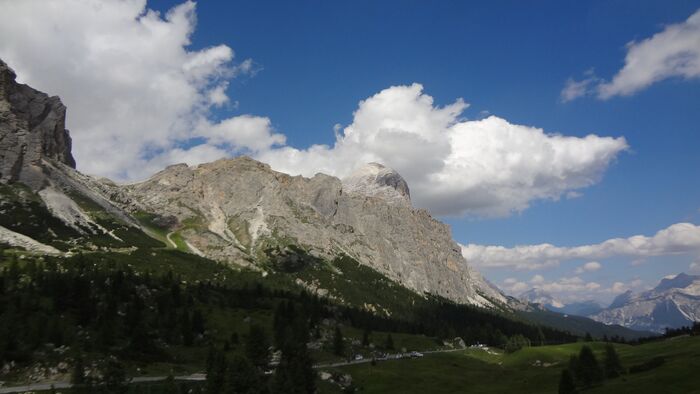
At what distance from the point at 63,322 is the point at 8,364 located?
35419 millimetres

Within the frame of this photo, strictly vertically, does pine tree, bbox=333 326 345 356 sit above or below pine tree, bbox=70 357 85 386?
above

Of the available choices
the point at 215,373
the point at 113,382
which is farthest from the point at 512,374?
the point at 113,382

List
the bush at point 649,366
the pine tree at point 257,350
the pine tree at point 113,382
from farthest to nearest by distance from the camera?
the pine tree at point 257,350 < the bush at point 649,366 < the pine tree at point 113,382

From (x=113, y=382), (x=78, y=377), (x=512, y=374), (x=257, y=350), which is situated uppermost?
(x=257, y=350)

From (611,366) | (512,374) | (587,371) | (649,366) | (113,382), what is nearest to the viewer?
(113,382)

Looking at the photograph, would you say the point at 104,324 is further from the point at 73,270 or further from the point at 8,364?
the point at 73,270

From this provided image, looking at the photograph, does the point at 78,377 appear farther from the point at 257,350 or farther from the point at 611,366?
the point at 611,366

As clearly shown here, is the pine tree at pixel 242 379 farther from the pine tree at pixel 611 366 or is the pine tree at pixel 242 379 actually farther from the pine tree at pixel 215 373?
the pine tree at pixel 611 366

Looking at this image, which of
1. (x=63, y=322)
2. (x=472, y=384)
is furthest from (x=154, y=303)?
(x=472, y=384)

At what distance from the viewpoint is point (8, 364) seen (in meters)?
101

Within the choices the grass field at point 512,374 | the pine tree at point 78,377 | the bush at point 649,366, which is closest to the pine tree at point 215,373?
the pine tree at point 78,377

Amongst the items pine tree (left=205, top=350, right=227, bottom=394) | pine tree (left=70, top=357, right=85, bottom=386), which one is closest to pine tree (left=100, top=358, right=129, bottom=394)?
pine tree (left=70, top=357, right=85, bottom=386)

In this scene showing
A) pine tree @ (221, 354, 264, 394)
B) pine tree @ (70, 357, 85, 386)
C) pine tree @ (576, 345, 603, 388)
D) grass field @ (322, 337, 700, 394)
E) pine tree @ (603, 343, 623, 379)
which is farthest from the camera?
pine tree @ (603, 343, 623, 379)

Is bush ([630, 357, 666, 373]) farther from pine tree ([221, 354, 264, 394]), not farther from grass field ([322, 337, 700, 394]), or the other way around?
pine tree ([221, 354, 264, 394])
